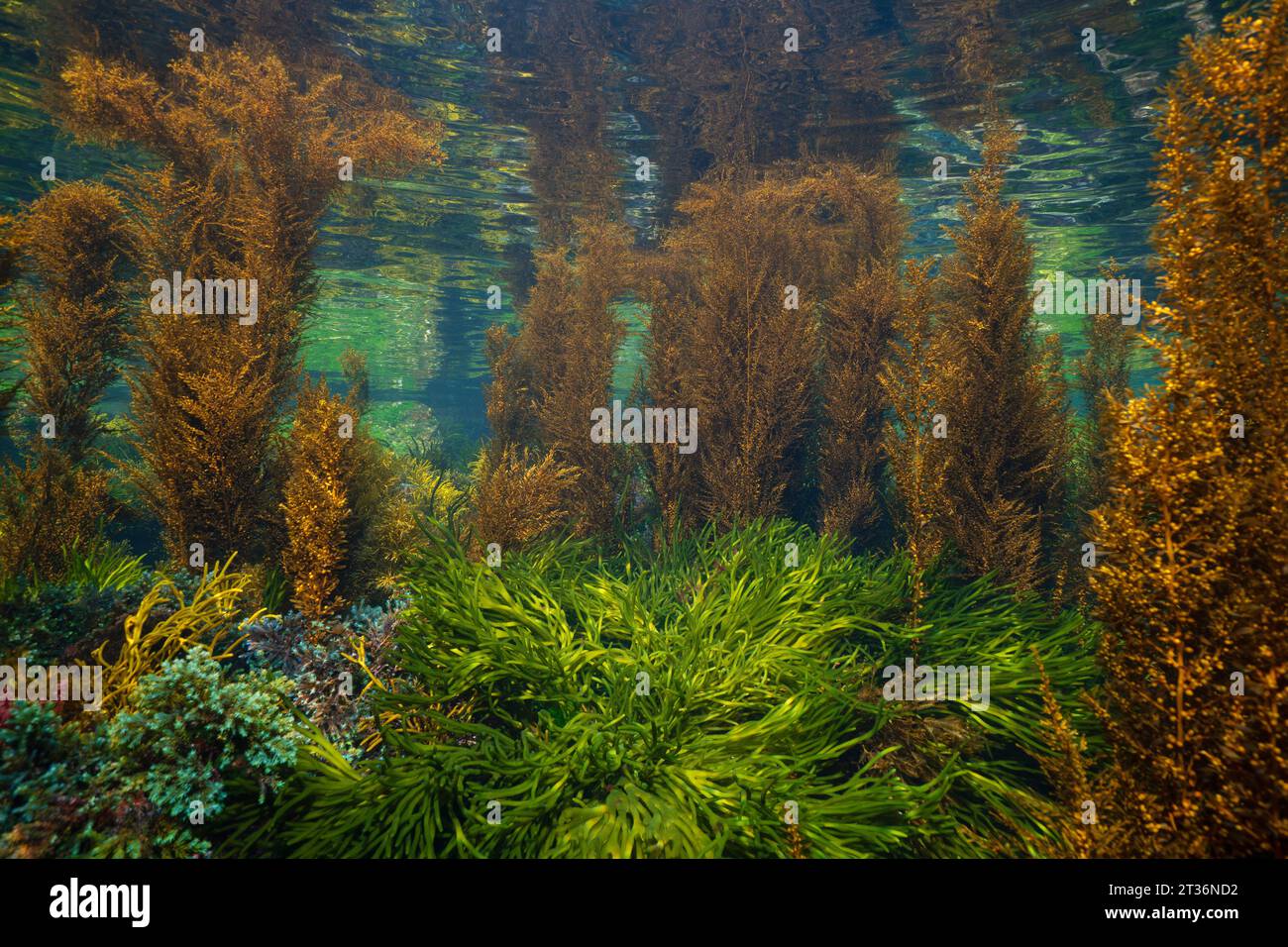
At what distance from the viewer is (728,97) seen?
36.7 feet

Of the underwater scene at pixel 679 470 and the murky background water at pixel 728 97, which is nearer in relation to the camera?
the underwater scene at pixel 679 470

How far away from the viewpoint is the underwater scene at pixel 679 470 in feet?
9.16

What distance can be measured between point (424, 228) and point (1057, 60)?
57.1 ft

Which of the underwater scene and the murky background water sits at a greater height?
the murky background water

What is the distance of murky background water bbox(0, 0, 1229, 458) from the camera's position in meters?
9.47

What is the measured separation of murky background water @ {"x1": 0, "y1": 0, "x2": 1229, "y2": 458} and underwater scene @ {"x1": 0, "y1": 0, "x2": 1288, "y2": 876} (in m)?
0.10

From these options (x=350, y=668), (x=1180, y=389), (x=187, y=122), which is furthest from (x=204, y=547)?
(x=1180, y=389)

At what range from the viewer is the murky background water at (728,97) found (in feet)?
31.1

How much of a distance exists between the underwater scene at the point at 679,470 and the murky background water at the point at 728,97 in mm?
103

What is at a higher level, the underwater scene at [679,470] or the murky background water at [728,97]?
the murky background water at [728,97]

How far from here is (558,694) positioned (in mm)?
3861

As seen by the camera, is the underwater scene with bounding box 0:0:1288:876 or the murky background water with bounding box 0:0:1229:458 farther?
the murky background water with bounding box 0:0:1229:458

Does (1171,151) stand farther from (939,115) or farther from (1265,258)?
(939,115)

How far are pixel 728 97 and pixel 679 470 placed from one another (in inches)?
324
